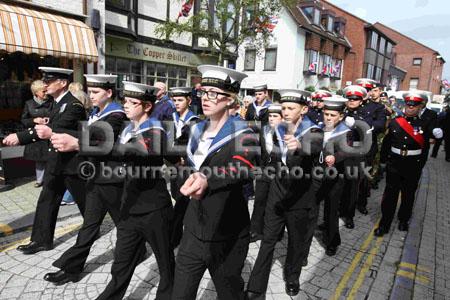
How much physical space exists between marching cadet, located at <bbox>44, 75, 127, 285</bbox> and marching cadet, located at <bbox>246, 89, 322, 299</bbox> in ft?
5.39

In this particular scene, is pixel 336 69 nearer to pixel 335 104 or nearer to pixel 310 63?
pixel 310 63

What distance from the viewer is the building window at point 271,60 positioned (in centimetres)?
2701

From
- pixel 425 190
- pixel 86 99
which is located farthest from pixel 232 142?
pixel 425 190

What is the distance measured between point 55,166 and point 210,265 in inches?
101

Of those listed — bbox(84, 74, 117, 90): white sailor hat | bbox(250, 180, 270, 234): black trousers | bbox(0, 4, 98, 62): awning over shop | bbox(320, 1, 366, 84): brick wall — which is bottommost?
bbox(250, 180, 270, 234): black trousers

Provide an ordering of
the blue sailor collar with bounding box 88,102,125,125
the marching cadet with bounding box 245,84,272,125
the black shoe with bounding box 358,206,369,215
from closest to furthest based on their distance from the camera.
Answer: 1. the blue sailor collar with bounding box 88,102,125,125
2. the black shoe with bounding box 358,206,369,215
3. the marching cadet with bounding box 245,84,272,125

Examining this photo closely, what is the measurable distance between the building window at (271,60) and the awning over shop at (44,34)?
19.2 meters

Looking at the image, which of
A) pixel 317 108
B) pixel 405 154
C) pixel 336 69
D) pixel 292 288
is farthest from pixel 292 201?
pixel 336 69

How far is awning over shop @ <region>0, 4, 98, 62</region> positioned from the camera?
8086 millimetres

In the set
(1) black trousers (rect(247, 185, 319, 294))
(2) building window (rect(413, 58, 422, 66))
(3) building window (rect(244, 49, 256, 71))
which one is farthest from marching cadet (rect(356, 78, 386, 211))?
(2) building window (rect(413, 58, 422, 66))

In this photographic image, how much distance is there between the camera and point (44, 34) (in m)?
8.80

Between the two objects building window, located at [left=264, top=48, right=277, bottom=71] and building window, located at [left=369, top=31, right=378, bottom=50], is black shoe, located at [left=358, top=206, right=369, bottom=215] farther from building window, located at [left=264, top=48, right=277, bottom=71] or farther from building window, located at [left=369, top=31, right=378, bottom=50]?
building window, located at [left=369, top=31, right=378, bottom=50]

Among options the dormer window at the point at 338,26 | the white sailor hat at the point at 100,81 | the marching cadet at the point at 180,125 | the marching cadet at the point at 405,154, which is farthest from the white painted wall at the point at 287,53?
the white sailor hat at the point at 100,81

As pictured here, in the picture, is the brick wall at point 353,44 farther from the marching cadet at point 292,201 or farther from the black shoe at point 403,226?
the marching cadet at point 292,201
